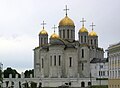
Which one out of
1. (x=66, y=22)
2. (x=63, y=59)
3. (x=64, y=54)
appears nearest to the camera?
(x=63, y=59)

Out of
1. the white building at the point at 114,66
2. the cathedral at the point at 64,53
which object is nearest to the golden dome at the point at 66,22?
the cathedral at the point at 64,53

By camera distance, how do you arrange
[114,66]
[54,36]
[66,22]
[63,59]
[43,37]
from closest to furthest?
1. [114,66]
2. [63,59]
3. [66,22]
4. [54,36]
5. [43,37]

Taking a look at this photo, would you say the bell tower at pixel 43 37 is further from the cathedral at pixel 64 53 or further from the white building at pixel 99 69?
the white building at pixel 99 69

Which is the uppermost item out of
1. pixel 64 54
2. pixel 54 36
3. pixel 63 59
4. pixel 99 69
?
pixel 54 36

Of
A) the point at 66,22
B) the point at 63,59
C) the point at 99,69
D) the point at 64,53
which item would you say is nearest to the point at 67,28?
the point at 66,22

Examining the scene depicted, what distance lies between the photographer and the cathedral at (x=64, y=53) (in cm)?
9750

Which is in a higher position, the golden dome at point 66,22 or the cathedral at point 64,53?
the golden dome at point 66,22

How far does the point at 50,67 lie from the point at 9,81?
8680 millimetres

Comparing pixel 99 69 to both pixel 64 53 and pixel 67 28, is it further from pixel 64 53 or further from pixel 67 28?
pixel 67 28

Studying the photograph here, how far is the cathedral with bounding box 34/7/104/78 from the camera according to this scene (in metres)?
97.5

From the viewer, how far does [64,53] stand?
9869 cm

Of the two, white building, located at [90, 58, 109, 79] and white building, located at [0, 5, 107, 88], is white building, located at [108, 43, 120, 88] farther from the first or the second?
white building, located at [90, 58, 109, 79]

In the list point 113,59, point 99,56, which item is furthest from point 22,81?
point 113,59

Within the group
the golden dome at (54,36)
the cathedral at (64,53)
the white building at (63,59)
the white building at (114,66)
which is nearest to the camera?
the white building at (114,66)
